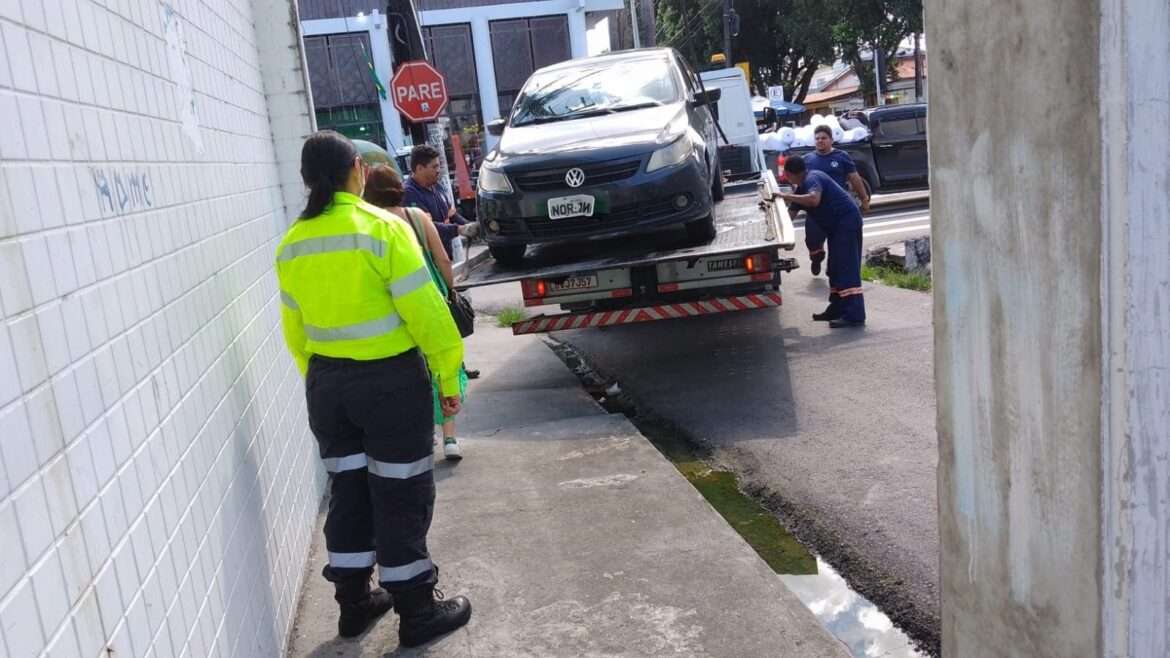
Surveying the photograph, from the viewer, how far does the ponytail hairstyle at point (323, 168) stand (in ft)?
12.5

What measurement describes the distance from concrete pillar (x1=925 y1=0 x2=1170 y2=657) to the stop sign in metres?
9.52

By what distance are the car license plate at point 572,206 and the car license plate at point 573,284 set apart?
1.52 feet

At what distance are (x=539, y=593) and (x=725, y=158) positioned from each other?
13.2 m

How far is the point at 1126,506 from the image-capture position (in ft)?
6.52

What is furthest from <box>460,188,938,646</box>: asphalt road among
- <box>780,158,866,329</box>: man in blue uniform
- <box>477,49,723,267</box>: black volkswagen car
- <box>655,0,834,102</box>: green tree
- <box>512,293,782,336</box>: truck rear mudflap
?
<box>655,0,834,102</box>: green tree

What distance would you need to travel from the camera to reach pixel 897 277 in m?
11.9

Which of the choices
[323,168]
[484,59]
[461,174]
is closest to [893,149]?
[461,174]

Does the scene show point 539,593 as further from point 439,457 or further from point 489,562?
point 439,457

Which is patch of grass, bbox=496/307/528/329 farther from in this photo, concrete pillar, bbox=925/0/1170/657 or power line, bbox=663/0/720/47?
power line, bbox=663/0/720/47

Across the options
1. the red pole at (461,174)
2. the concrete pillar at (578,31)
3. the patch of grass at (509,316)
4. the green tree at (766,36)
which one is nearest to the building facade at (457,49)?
the concrete pillar at (578,31)

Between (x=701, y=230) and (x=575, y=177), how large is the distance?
1.08m

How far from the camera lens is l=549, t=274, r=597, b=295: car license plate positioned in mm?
7617

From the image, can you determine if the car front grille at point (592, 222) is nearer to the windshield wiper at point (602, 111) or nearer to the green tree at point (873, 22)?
the windshield wiper at point (602, 111)

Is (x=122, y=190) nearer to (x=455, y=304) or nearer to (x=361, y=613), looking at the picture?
(x=361, y=613)
